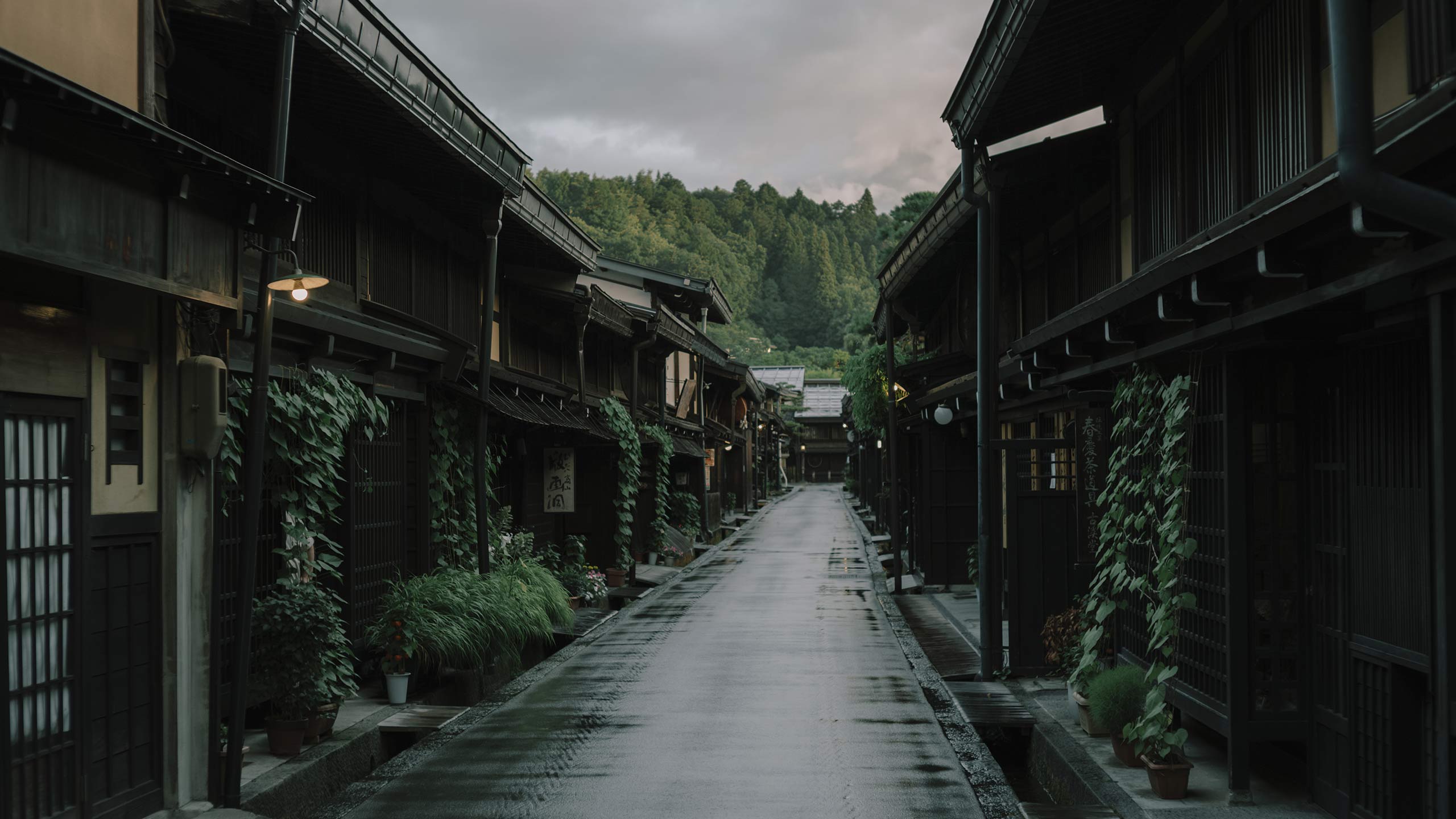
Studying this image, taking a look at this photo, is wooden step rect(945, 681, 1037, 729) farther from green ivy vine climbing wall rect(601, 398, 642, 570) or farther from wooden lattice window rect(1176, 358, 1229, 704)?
green ivy vine climbing wall rect(601, 398, 642, 570)

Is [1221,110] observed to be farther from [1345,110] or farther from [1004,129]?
[1345,110]

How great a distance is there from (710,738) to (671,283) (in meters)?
24.0

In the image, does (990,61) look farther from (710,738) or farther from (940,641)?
(940,641)

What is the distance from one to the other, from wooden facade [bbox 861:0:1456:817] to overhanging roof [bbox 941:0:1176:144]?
0.04m

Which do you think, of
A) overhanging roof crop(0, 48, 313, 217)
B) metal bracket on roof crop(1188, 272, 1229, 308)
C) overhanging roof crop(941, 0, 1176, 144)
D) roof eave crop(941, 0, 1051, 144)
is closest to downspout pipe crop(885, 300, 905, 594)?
overhanging roof crop(941, 0, 1176, 144)

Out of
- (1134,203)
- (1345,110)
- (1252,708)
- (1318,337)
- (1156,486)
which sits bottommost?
(1252,708)

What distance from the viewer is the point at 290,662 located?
942 centimetres

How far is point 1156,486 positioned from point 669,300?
27535 mm

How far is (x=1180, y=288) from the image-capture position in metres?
7.46

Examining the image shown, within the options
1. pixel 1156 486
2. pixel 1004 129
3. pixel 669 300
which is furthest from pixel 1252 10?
pixel 669 300

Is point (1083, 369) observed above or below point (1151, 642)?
above

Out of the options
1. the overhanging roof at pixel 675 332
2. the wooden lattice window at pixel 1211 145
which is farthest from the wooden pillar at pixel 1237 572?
the overhanging roof at pixel 675 332

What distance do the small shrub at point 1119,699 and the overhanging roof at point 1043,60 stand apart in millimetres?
5320

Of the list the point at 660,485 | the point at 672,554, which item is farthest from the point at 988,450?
the point at 672,554
